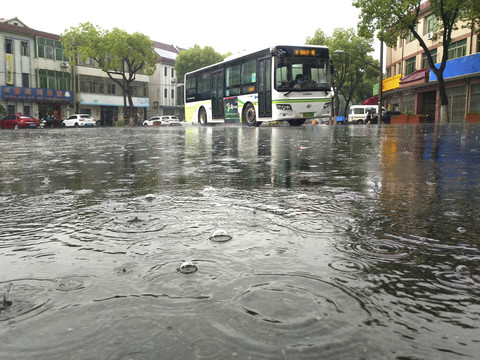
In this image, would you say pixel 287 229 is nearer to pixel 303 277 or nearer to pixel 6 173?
pixel 303 277

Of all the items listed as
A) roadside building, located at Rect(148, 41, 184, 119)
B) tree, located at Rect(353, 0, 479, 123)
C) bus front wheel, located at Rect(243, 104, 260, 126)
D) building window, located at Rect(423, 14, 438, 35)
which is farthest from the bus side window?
roadside building, located at Rect(148, 41, 184, 119)

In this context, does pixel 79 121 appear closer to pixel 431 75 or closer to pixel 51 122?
pixel 51 122

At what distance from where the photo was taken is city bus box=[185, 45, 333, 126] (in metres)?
17.8

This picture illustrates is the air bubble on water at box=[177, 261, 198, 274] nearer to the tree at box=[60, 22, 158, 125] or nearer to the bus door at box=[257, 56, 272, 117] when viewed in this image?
the bus door at box=[257, 56, 272, 117]

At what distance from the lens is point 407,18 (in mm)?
23312

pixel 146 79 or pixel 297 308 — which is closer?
pixel 297 308

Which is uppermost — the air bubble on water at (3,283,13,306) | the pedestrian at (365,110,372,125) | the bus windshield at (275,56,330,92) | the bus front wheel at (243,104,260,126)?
the bus windshield at (275,56,330,92)

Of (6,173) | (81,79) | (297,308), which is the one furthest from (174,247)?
(81,79)

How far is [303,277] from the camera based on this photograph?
1505 mm

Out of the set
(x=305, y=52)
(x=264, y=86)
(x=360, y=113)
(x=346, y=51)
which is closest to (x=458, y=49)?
(x=360, y=113)

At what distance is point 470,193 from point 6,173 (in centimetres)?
446

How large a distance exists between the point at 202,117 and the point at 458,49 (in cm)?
2053

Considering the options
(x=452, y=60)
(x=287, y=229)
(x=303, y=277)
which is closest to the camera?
(x=303, y=277)

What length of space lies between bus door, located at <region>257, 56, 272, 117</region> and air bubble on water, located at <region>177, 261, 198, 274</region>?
1701 centimetres
